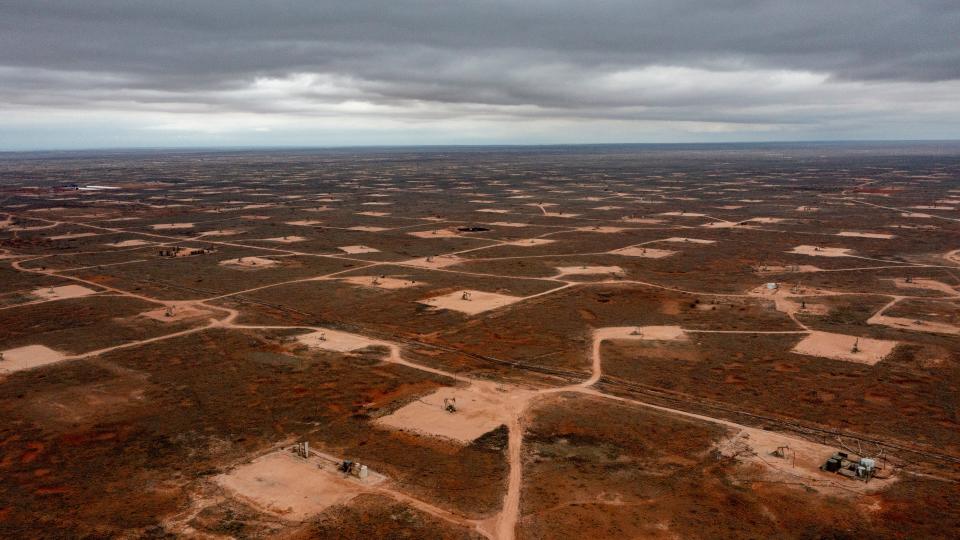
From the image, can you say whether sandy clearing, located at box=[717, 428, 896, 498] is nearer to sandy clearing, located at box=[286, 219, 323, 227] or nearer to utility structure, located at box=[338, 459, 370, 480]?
utility structure, located at box=[338, 459, 370, 480]

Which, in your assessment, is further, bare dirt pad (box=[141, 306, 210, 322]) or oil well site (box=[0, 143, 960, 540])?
bare dirt pad (box=[141, 306, 210, 322])

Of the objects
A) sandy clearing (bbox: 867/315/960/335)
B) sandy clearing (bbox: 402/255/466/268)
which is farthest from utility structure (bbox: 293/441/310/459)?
sandy clearing (bbox: 402/255/466/268)

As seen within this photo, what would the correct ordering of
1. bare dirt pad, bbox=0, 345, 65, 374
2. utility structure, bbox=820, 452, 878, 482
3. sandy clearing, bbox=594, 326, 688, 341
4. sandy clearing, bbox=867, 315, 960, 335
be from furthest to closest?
sandy clearing, bbox=867, 315, 960, 335, sandy clearing, bbox=594, 326, 688, 341, bare dirt pad, bbox=0, 345, 65, 374, utility structure, bbox=820, 452, 878, 482

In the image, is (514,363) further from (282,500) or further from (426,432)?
(282,500)

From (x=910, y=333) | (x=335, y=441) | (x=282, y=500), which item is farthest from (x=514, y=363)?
(x=910, y=333)

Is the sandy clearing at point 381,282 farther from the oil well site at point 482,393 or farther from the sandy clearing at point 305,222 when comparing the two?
the sandy clearing at point 305,222

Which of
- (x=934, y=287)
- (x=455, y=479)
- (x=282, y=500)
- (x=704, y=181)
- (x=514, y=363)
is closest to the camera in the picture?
(x=282, y=500)
